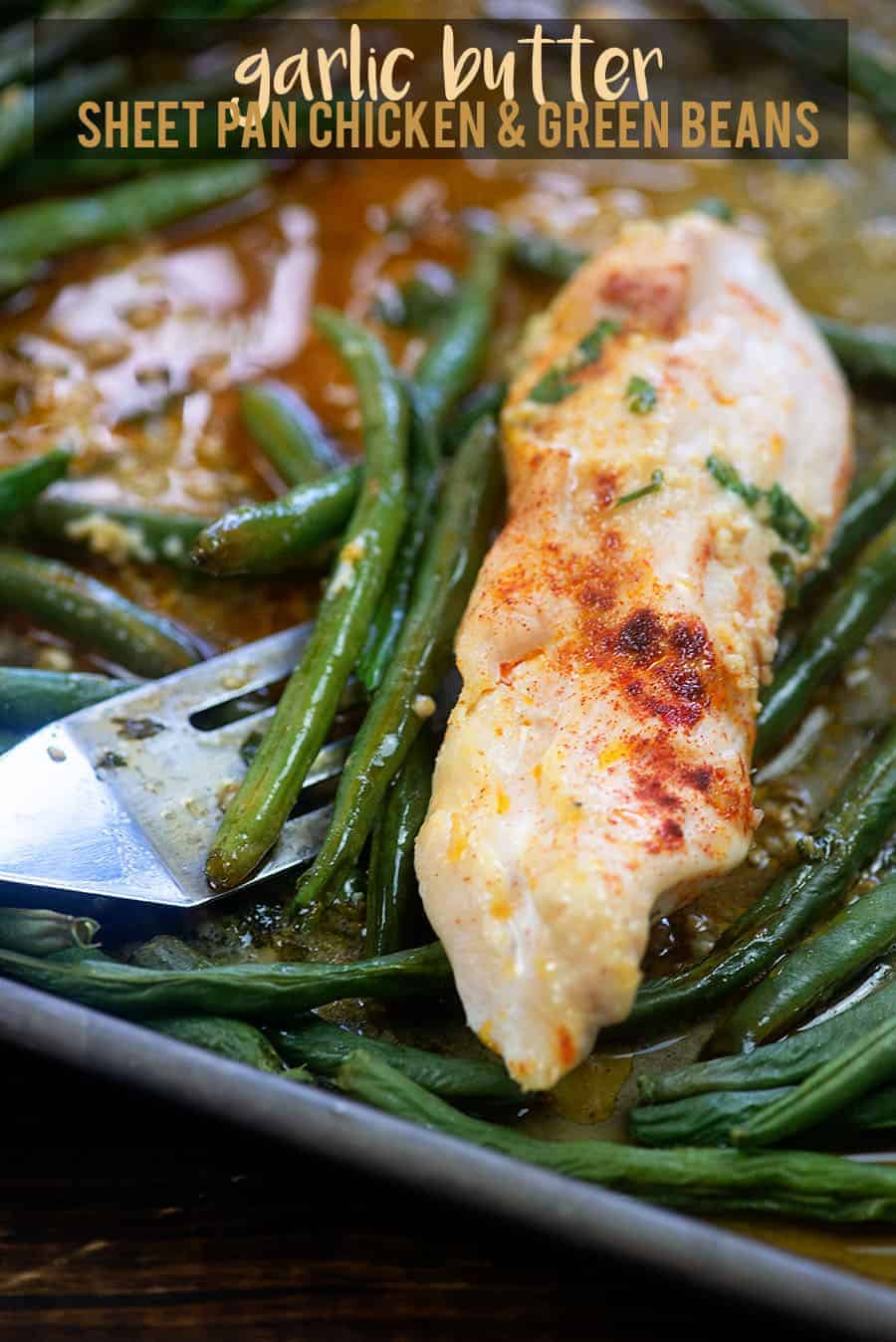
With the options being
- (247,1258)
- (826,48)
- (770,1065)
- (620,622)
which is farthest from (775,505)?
(826,48)

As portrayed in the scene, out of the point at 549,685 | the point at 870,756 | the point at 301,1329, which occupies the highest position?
the point at 549,685

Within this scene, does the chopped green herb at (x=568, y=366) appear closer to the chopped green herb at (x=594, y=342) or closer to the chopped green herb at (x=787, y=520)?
the chopped green herb at (x=594, y=342)

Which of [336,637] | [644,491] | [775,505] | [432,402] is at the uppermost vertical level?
[644,491]

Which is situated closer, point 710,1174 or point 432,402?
point 710,1174

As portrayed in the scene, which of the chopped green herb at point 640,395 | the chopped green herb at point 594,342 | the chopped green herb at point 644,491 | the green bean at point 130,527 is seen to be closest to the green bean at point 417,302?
the chopped green herb at point 594,342

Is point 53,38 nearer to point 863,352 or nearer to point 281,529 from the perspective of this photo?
point 281,529

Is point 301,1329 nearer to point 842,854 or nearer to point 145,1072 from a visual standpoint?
point 145,1072

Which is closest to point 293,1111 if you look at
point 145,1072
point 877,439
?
point 145,1072
